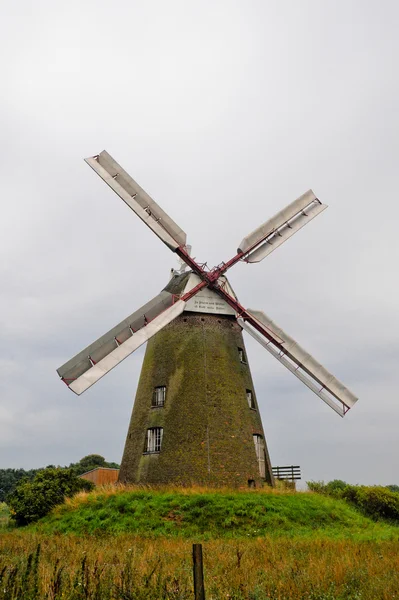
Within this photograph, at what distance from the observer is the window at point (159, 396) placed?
19578 millimetres

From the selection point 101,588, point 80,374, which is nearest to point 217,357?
point 80,374

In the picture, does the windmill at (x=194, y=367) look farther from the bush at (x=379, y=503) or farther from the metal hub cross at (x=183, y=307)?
the bush at (x=379, y=503)

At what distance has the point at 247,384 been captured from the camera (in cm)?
2091

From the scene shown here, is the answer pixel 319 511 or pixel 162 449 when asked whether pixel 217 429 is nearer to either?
pixel 162 449

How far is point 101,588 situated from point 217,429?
1248 cm

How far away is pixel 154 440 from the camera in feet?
62.4

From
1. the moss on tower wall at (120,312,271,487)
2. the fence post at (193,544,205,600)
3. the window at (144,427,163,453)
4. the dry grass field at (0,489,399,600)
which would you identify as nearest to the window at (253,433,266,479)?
the moss on tower wall at (120,312,271,487)

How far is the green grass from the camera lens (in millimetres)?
15227

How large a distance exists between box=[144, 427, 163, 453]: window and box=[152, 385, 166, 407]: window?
3.30 ft

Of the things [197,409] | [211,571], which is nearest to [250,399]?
[197,409]

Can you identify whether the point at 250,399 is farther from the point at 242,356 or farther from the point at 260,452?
the point at 260,452

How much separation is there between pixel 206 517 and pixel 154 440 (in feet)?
13.5

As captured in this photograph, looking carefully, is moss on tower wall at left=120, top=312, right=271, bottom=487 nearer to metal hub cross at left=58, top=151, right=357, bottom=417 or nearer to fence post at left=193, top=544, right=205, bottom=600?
metal hub cross at left=58, top=151, right=357, bottom=417

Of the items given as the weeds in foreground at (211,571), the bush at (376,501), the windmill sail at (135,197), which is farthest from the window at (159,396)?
the bush at (376,501)
